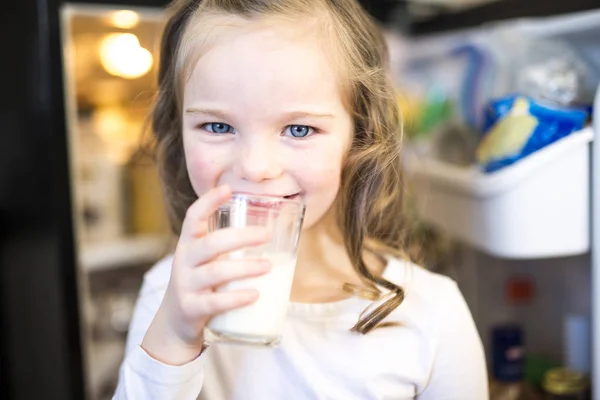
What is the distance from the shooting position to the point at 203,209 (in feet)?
2.05

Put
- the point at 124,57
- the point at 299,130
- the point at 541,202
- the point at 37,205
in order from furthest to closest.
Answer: the point at 124,57
the point at 37,205
the point at 541,202
the point at 299,130

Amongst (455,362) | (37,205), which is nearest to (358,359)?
(455,362)

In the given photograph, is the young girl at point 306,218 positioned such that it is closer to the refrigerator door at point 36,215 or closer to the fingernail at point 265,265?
the fingernail at point 265,265

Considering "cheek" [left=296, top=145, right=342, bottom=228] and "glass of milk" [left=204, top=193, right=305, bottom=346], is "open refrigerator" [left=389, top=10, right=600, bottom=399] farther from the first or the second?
"glass of milk" [left=204, top=193, right=305, bottom=346]

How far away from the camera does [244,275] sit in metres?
0.60

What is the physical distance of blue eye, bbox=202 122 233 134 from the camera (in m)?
0.74

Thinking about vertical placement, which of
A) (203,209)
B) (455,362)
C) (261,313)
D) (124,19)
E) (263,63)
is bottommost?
(455,362)

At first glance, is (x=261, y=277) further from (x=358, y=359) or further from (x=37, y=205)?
(x=37, y=205)

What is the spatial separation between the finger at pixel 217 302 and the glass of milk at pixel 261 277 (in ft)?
0.04

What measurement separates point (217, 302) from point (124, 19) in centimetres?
70

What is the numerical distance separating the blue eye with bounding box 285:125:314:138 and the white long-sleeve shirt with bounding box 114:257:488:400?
0.25 metres

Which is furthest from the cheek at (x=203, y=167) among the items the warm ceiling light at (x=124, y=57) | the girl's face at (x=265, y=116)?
the warm ceiling light at (x=124, y=57)

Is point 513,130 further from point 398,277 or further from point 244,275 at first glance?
point 244,275

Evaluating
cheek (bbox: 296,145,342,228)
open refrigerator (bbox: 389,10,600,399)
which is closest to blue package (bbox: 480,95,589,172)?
open refrigerator (bbox: 389,10,600,399)
